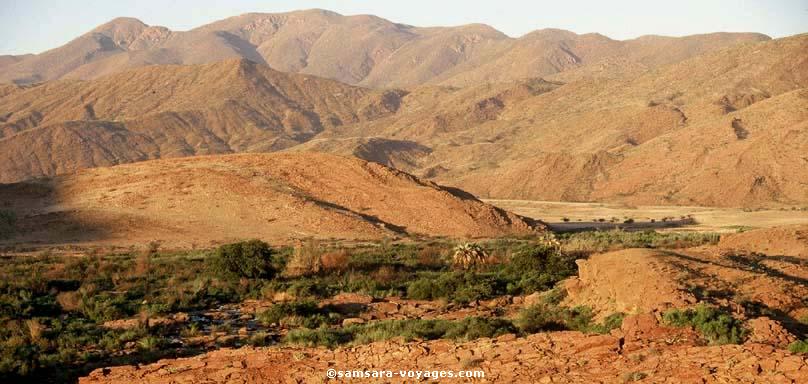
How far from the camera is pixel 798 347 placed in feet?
35.0

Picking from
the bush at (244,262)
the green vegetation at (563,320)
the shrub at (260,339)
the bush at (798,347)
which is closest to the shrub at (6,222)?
the bush at (244,262)

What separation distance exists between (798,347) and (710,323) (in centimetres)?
156

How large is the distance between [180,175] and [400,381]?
33.7 metres

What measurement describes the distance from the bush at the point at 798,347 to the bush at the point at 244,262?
15118mm

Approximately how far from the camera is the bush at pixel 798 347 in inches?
416

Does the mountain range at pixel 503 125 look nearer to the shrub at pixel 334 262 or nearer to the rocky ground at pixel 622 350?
the shrub at pixel 334 262

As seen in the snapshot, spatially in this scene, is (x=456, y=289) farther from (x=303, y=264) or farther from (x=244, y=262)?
(x=244, y=262)

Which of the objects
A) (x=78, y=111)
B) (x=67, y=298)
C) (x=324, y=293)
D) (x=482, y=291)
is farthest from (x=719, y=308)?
(x=78, y=111)

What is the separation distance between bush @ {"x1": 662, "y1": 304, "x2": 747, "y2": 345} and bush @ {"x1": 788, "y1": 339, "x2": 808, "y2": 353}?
2.77 feet

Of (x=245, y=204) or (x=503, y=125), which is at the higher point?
(x=503, y=125)

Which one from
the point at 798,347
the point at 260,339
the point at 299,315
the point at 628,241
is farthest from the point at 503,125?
the point at 798,347

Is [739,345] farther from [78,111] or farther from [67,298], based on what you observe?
[78,111]

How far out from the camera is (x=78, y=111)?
141 meters

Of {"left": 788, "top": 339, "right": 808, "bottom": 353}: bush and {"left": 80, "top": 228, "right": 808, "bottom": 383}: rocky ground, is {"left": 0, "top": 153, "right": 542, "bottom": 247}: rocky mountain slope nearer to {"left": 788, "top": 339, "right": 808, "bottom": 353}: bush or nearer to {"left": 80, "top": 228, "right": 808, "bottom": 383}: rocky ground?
{"left": 80, "top": 228, "right": 808, "bottom": 383}: rocky ground
